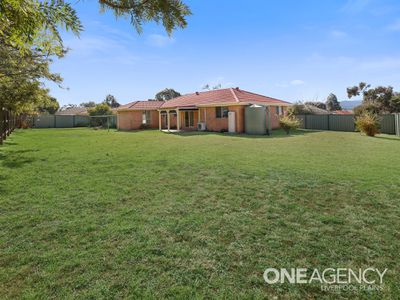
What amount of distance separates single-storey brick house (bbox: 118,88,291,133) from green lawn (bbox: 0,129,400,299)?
51.7ft

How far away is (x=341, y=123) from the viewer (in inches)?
1011

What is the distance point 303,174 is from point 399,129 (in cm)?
1727

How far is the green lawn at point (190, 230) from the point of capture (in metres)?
2.93

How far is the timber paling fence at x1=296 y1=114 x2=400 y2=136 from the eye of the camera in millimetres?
21266

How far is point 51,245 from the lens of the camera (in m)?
3.72

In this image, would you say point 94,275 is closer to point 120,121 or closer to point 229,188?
point 229,188

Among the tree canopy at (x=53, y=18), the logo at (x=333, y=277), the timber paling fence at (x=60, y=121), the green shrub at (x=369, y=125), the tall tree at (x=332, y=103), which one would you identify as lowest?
the logo at (x=333, y=277)

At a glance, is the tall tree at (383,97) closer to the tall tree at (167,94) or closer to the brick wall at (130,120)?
the brick wall at (130,120)

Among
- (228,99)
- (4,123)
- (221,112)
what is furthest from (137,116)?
(4,123)

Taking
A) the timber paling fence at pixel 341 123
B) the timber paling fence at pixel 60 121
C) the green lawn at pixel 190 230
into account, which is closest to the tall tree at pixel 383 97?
the timber paling fence at pixel 341 123

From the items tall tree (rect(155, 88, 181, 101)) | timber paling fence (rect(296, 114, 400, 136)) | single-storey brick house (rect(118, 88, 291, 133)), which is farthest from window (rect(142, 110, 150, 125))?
tall tree (rect(155, 88, 181, 101))

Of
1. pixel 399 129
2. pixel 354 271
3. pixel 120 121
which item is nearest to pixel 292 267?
pixel 354 271

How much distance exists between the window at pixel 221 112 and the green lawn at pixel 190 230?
658 inches

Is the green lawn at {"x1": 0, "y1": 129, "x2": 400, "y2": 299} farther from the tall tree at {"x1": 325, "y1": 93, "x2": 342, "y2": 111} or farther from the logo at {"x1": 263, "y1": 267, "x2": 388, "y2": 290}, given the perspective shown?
the tall tree at {"x1": 325, "y1": 93, "x2": 342, "y2": 111}
